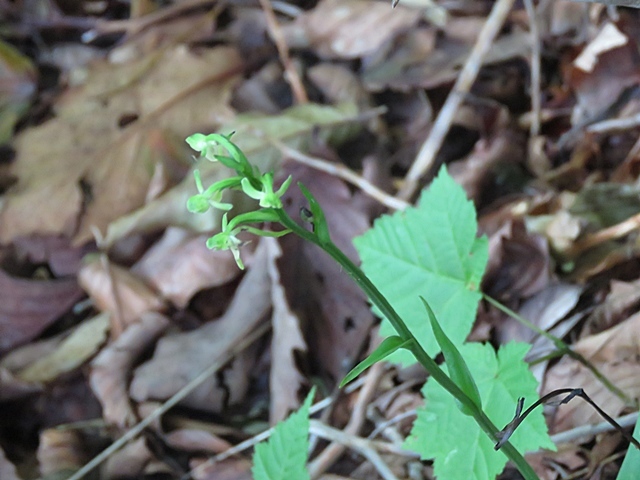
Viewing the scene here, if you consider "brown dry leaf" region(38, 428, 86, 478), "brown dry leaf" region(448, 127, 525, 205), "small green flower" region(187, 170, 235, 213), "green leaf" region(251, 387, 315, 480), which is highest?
"small green flower" region(187, 170, 235, 213)

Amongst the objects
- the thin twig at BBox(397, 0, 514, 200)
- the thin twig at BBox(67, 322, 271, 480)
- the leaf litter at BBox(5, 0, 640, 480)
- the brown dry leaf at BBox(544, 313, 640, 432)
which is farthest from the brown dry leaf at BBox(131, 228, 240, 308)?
the brown dry leaf at BBox(544, 313, 640, 432)

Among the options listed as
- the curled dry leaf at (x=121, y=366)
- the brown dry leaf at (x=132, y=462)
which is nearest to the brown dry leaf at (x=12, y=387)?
the curled dry leaf at (x=121, y=366)

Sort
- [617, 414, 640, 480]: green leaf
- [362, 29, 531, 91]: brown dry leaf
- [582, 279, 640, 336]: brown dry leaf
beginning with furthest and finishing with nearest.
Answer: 1. [362, 29, 531, 91]: brown dry leaf
2. [582, 279, 640, 336]: brown dry leaf
3. [617, 414, 640, 480]: green leaf

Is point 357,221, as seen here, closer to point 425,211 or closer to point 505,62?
point 425,211

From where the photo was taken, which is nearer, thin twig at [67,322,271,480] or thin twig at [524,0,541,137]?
thin twig at [67,322,271,480]

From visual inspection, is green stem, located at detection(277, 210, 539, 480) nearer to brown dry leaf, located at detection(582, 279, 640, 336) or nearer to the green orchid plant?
the green orchid plant

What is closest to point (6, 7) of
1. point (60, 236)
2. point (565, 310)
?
point (60, 236)

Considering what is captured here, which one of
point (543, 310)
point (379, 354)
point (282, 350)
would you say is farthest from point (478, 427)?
point (282, 350)

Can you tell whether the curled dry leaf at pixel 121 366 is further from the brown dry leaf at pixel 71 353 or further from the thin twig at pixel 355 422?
the thin twig at pixel 355 422
